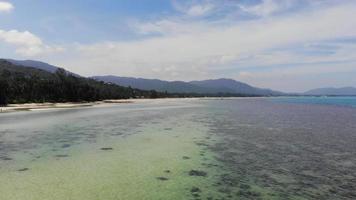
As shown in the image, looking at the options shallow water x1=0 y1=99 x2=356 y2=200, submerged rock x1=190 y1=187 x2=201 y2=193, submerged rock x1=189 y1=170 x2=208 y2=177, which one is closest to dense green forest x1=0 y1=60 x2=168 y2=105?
shallow water x1=0 y1=99 x2=356 y2=200

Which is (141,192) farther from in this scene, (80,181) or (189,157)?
(189,157)

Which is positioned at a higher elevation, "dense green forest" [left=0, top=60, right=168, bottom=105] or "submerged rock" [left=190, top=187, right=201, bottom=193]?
"dense green forest" [left=0, top=60, right=168, bottom=105]

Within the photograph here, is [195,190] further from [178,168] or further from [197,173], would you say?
[178,168]

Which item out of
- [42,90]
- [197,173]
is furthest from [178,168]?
[42,90]

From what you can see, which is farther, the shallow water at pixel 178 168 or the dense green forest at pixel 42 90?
the dense green forest at pixel 42 90

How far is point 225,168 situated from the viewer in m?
22.2

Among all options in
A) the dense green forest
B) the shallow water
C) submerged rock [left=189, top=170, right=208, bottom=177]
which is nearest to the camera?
the shallow water

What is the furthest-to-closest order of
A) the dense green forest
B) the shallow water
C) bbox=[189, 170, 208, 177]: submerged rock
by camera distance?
the dense green forest
bbox=[189, 170, 208, 177]: submerged rock
the shallow water

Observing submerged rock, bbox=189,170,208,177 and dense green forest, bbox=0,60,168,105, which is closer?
submerged rock, bbox=189,170,208,177

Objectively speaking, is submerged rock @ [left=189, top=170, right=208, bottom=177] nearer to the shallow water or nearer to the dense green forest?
the shallow water

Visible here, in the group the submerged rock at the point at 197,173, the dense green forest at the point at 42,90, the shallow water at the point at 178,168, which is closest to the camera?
the shallow water at the point at 178,168

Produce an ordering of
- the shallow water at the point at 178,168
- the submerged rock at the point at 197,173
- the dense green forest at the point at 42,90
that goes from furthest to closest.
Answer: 1. the dense green forest at the point at 42,90
2. the submerged rock at the point at 197,173
3. the shallow water at the point at 178,168

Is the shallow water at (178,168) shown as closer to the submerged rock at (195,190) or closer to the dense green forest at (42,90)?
the submerged rock at (195,190)

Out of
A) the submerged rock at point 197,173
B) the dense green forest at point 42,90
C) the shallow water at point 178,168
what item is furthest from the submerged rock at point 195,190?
the dense green forest at point 42,90
